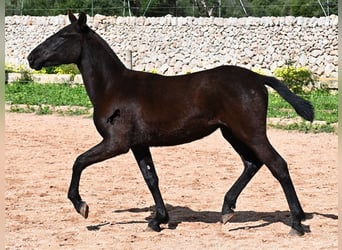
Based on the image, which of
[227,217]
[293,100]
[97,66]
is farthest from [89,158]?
[293,100]

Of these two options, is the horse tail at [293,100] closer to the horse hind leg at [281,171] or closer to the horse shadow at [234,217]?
the horse hind leg at [281,171]

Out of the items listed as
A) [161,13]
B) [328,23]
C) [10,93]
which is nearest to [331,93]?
[328,23]

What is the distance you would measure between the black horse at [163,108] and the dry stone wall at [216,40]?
49.1 feet

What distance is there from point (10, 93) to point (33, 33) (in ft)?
26.3

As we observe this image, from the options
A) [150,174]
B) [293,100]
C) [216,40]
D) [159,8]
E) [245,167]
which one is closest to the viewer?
[293,100]

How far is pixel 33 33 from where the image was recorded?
86.4 ft

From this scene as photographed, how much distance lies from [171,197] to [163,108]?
6.71 ft

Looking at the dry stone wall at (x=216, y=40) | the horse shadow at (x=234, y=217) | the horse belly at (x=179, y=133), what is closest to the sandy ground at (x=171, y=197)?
the horse shadow at (x=234, y=217)

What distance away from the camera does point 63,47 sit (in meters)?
6.82

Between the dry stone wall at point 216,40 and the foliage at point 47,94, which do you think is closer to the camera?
the foliage at point 47,94

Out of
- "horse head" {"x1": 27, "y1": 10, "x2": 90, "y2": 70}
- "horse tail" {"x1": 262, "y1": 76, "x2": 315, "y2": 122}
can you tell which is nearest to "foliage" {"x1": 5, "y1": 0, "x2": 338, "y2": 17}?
"horse head" {"x1": 27, "y1": 10, "x2": 90, "y2": 70}

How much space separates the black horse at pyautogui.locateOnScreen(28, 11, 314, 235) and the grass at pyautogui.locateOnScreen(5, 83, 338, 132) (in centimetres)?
637

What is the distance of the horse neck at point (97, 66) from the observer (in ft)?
22.3

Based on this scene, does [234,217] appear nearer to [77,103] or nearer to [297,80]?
[77,103]
